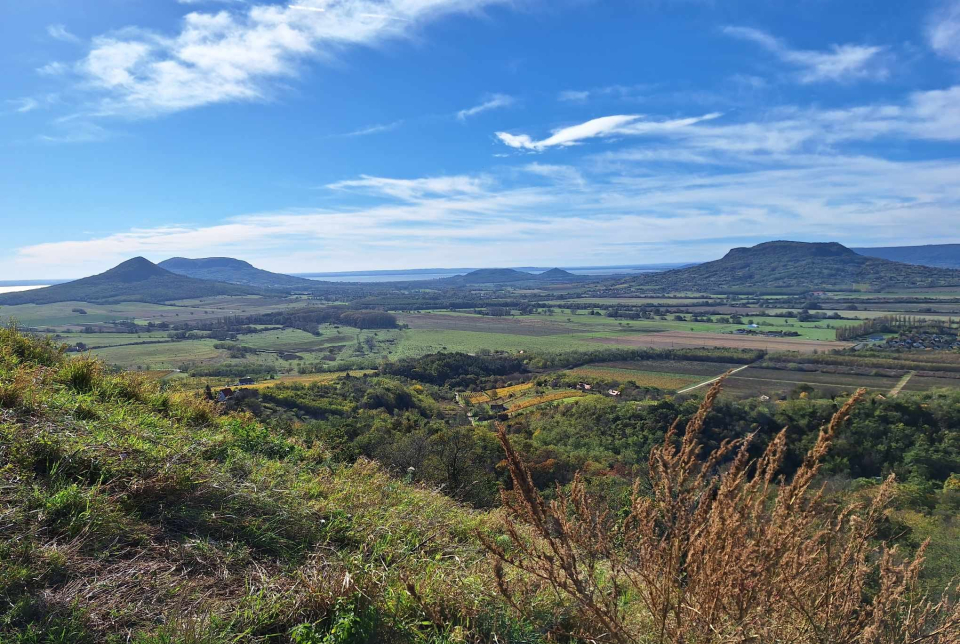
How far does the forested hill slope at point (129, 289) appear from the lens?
12275 centimetres

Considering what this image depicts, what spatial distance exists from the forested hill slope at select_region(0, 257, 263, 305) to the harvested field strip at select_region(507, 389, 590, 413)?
125m

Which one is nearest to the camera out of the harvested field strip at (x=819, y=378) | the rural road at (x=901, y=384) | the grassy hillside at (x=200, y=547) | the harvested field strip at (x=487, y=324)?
the grassy hillside at (x=200, y=547)

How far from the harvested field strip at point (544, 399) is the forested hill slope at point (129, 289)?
409ft

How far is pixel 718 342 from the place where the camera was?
3063 inches

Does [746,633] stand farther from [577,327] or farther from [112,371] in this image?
[577,327]

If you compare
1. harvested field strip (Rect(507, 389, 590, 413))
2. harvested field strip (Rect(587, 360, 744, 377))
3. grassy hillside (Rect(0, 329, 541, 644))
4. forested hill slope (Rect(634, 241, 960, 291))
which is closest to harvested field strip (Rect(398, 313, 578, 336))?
harvested field strip (Rect(587, 360, 744, 377))

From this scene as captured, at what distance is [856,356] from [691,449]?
75.8 metres

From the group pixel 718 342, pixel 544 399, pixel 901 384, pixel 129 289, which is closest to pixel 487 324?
pixel 718 342

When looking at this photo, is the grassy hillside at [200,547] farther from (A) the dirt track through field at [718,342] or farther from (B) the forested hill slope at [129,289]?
(B) the forested hill slope at [129,289]

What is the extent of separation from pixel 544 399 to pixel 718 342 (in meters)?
44.6

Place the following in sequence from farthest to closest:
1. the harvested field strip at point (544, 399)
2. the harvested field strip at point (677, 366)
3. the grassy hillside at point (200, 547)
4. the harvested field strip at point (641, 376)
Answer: the harvested field strip at point (677, 366) < the harvested field strip at point (641, 376) < the harvested field strip at point (544, 399) < the grassy hillside at point (200, 547)

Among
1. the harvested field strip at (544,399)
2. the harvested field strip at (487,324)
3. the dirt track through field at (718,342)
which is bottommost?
the harvested field strip at (544,399)

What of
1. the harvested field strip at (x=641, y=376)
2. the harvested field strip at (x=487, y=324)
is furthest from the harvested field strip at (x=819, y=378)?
the harvested field strip at (x=487, y=324)

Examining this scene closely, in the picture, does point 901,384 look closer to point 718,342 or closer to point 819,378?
point 819,378
